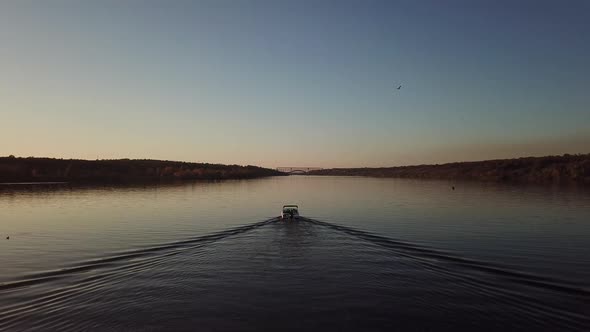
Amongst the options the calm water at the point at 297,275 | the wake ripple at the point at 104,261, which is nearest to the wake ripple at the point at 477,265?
the calm water at the point at 297,275

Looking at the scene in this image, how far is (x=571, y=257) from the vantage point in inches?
1070

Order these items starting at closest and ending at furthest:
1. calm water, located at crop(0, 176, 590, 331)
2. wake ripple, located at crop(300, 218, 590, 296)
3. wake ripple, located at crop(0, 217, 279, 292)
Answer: calm water, located at crop(0, 176, 590, 331) < wake ripple, located at crop(300, 218, 590, 296) < wake ripple, located at crop(0, 217, 279, 292)

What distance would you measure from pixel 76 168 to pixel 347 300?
8374 inches

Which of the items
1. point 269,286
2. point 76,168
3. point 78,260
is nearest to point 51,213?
point 78,260

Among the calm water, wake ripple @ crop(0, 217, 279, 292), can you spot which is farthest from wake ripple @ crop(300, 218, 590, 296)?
wake ripple @ crop(0, 217, 279, 292)

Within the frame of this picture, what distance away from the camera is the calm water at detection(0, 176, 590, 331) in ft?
53.0

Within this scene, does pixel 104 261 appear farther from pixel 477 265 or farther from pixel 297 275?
pixel 477 265

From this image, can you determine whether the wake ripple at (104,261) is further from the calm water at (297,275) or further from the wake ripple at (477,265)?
the wake ripple at (477,265)

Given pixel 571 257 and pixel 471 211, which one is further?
pixel 471 211

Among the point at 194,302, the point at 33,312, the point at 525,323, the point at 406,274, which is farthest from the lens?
the point at 406,274

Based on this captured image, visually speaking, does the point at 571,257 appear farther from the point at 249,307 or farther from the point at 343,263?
the point at 249,307

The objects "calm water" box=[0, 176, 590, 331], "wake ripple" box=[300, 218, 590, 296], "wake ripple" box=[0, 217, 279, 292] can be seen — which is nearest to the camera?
"calm water" box=[0, 176, 590, 331]

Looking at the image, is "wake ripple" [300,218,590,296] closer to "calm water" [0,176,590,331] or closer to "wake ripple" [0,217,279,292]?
"calm water" [0,176,590,331]

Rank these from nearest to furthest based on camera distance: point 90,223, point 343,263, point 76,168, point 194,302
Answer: point 194,302 < point 343,263 < point 90,223 < point 76,168
